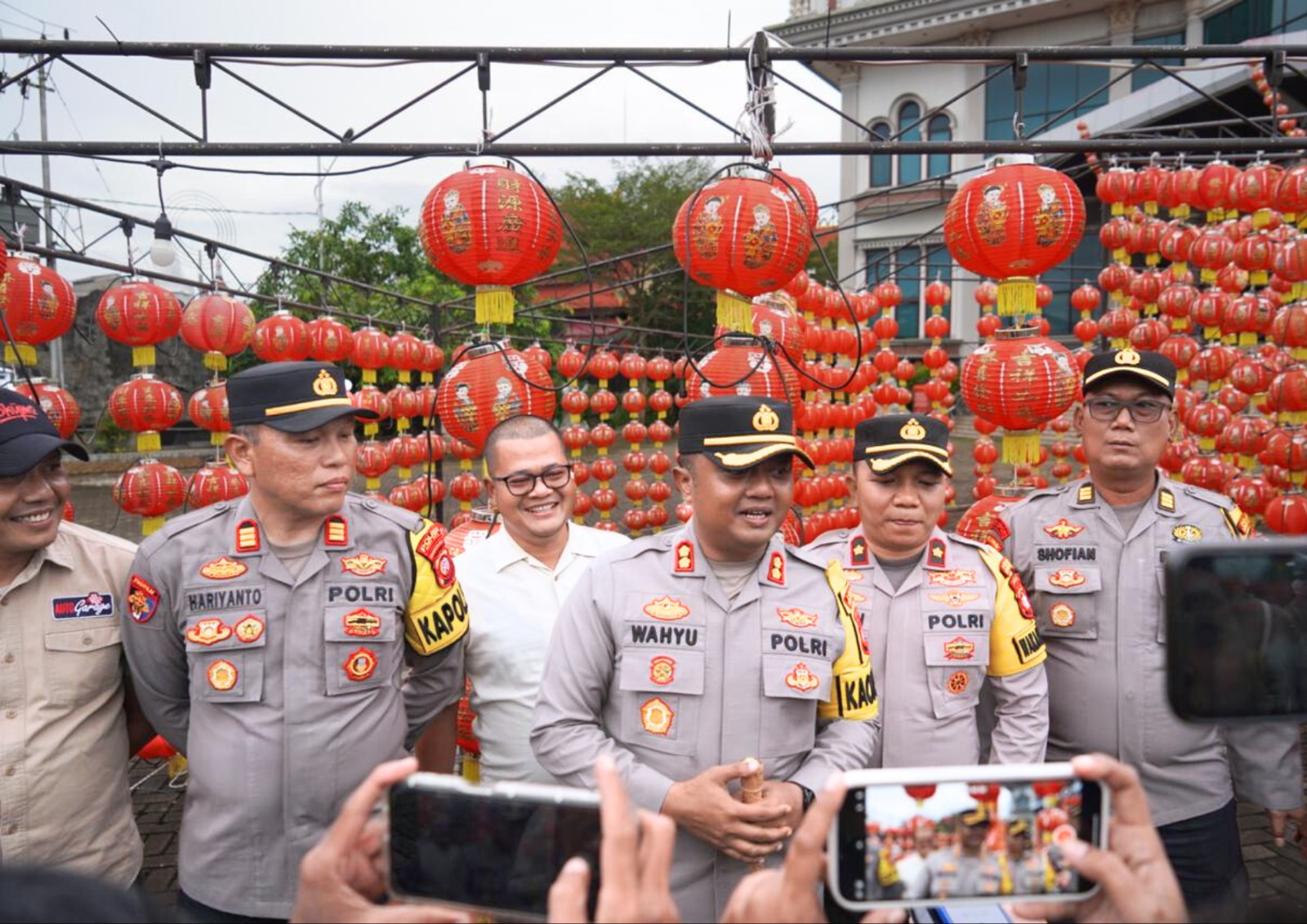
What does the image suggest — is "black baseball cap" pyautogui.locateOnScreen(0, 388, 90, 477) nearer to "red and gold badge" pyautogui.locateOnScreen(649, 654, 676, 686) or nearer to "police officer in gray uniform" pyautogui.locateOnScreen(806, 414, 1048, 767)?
"red and gold badge" pyautogui.locateOnScreen(649, 654, 676, 686)

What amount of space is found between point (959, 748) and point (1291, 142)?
479 centimetres

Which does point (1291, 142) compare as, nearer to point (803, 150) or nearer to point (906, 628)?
point (803, 150)

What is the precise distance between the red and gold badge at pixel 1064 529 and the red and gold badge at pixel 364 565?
2.17 metres

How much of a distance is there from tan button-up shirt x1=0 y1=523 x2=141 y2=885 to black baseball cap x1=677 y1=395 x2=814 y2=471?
1.65m

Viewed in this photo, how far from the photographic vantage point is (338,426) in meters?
2.35

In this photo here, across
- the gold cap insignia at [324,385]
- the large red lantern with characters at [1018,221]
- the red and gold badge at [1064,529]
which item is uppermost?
the large red lantern with characters at [1018,221]

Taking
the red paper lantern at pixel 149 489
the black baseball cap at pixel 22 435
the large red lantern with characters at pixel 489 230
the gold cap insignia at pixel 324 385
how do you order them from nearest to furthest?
the black baseball cap at pixel 22 435 → the gold cap insignia at pixel 324 385 → the large red lantern with characters at pixel 489 230 → the red paper lantern at pixel 149 489

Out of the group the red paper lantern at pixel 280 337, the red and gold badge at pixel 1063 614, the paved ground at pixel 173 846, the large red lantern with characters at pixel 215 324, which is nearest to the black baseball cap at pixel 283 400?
the red and gold badge at pixel 1063 614

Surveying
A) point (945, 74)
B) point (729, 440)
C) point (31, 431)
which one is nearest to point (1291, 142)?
point (729, 440)

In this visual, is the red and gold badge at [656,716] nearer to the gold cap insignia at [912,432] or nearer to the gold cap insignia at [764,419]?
the gold cap insignia at [764,419]

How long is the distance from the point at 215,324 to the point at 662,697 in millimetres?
6313

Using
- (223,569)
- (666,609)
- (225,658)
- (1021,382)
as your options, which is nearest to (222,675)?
(225,658)

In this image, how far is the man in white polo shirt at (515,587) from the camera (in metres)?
2.57

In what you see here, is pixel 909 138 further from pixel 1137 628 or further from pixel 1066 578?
pixel 1137 628
